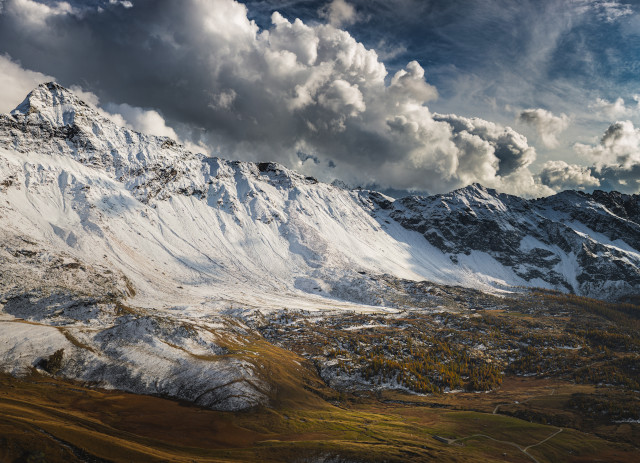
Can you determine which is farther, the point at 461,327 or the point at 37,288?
the point at 461,327

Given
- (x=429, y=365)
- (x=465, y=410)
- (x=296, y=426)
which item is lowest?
(x=296, y=426)

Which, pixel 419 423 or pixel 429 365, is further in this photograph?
pixel 429 365

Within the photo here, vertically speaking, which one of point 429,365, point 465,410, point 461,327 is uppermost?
point 461,327

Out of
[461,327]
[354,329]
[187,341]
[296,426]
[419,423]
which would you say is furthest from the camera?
[461,327]

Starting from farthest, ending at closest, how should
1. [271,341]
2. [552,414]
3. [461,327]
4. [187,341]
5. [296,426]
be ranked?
[461,327] → [271,341] → [187,341] → [552,414] → [296,426]

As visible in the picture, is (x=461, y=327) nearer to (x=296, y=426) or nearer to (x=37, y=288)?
(x=296, y=426)

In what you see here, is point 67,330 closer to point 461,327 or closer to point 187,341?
point 187,341

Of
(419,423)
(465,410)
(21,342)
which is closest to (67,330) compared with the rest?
(21,342)

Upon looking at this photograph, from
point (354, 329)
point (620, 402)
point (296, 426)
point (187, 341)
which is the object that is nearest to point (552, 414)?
point (620, 402)

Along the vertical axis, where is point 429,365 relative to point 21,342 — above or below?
above
